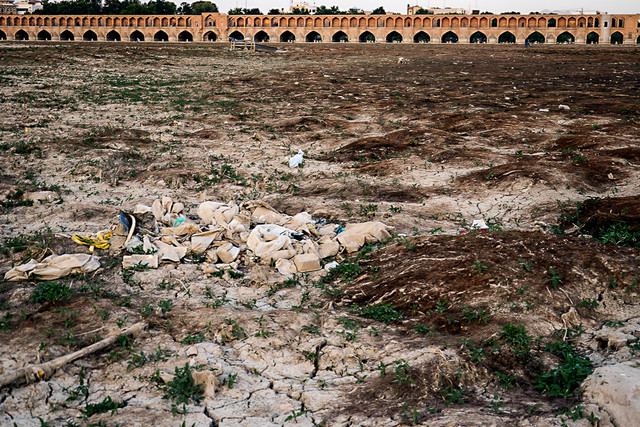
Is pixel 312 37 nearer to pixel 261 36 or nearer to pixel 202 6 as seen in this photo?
pixel 261 36

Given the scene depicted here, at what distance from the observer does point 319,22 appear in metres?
66.4

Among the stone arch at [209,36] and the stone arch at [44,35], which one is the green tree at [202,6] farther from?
the stone arch at [44,35]

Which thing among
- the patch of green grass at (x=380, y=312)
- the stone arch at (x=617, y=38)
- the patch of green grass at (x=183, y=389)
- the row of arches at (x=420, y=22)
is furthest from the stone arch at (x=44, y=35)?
the patch of green grass at (x=183, y=389)

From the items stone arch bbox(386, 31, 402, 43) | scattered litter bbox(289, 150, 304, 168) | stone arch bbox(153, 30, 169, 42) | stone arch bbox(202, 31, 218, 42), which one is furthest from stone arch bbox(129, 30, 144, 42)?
scattered litter bbox(289, 150, 304, 168)

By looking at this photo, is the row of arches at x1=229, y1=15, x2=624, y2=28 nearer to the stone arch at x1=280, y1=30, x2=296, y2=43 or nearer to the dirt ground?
the stone arch at x1=280, y1=30, x2=296, y2=43

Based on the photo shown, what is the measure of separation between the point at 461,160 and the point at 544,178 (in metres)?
1.62

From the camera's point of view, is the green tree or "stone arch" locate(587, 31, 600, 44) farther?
the green tree

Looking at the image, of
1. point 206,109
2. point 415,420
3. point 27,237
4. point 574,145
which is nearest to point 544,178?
point 574,145

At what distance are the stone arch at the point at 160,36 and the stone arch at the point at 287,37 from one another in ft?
46.3

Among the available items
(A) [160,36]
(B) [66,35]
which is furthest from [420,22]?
(B) [66,35]

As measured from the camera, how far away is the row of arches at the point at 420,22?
62906 millimetres

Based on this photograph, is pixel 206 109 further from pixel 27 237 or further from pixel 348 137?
pixel 27 237

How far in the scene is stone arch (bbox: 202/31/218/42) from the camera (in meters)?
66.0

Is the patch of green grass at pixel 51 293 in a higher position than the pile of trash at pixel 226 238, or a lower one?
lower
